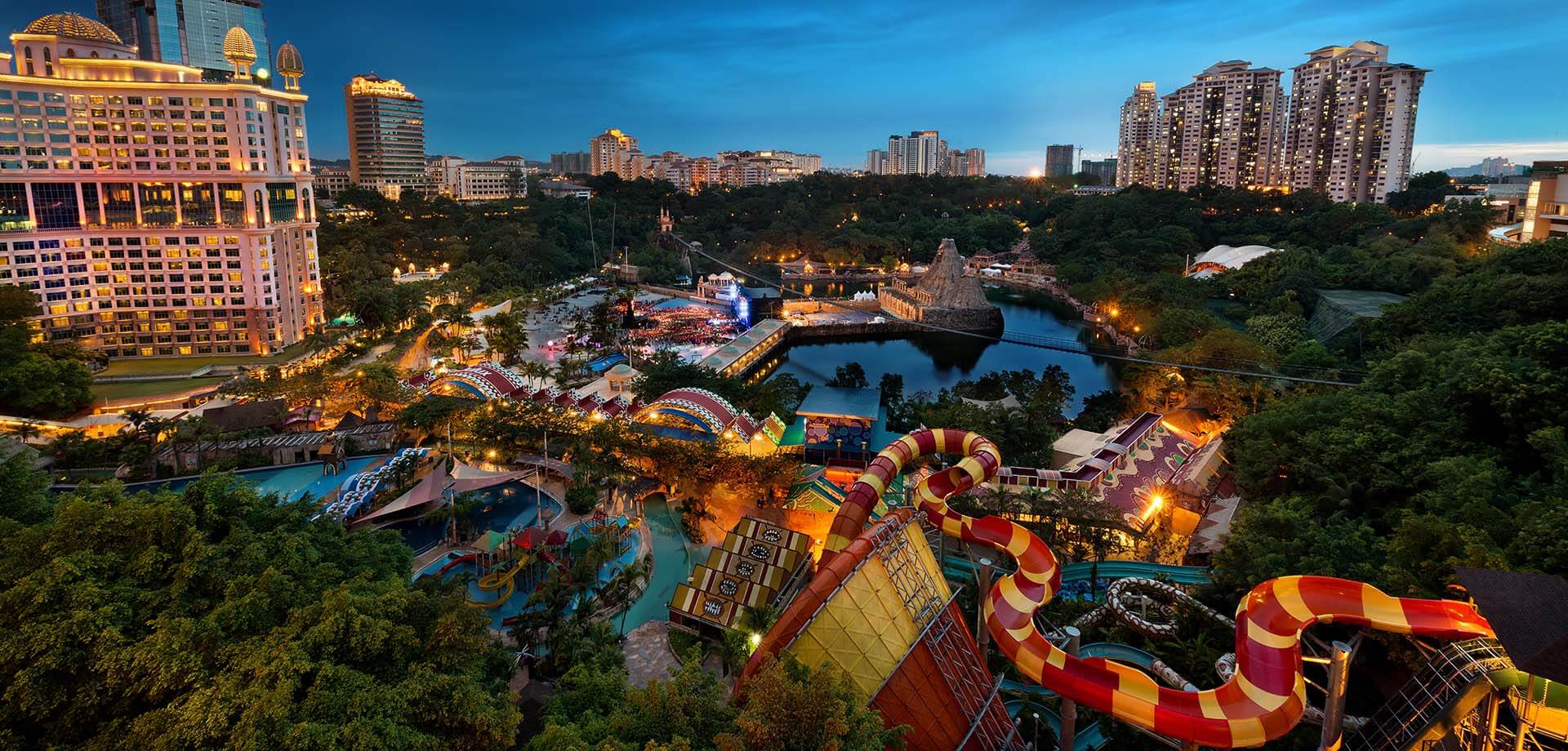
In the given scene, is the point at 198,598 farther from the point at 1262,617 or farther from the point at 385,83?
the point at 385,83

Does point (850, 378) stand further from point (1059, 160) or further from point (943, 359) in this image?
point (1059, 160)

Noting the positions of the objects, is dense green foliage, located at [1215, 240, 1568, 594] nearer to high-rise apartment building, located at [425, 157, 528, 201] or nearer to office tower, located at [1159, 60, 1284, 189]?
office tower, located at [1159, 60, 1284, 189]

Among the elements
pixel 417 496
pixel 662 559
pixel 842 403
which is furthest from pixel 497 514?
pixel 842 403

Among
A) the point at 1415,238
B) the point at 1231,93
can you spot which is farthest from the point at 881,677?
the point at 1231,93

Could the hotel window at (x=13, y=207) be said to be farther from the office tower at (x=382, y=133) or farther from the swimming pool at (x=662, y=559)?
the office tower at (x=382, y=133)

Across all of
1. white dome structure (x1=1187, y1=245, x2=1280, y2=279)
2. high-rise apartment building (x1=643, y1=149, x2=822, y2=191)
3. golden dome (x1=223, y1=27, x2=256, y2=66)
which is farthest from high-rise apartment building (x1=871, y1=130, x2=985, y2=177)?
golden dome (x1=223, y1=27, x2=256, y2=66)

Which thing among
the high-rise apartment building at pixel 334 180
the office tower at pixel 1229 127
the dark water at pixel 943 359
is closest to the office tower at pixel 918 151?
the office tower at pixel 1229 127
